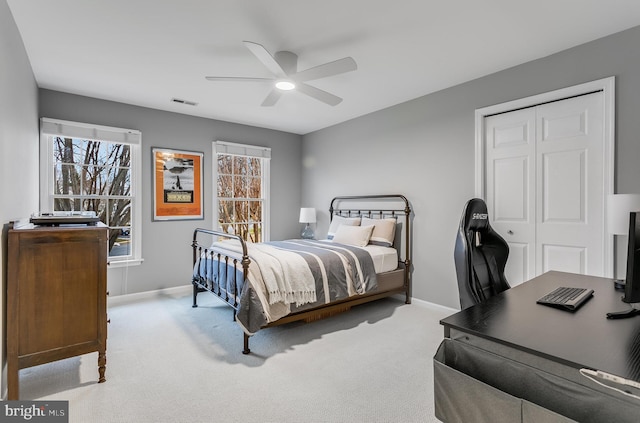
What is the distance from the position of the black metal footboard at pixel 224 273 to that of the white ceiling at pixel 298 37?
1691 millimetres

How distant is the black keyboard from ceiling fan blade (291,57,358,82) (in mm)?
1940

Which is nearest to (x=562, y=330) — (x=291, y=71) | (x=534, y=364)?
(x=534, y=364)

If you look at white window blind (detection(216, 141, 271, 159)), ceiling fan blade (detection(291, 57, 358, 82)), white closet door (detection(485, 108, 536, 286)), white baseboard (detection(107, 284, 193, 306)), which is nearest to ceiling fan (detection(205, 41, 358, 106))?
ceiling fan blade (detection(291, 57, 358, 82))

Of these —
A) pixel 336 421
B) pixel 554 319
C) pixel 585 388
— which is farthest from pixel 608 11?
pixel 336 421

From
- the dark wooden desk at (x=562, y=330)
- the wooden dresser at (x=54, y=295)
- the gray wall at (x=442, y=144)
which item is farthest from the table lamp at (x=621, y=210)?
the wooden dresser at (x=54, y=295)

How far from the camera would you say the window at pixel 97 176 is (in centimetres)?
370

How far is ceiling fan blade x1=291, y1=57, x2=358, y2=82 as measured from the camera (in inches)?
93.6

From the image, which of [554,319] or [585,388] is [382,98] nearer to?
[554,319]

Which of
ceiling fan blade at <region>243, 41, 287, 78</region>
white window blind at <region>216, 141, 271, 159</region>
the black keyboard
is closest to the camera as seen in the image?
the black keyboard

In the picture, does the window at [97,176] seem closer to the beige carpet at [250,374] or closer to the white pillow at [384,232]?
the beige carpet at [250,374]

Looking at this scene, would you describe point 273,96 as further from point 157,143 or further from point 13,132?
point 157,143

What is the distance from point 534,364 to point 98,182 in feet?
15.5

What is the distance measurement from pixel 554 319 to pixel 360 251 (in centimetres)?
239

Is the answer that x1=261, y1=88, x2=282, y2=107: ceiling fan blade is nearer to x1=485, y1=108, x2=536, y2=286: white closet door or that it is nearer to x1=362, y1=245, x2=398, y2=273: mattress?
x1=362, y1=245, x2=398, y2=273: mattress
